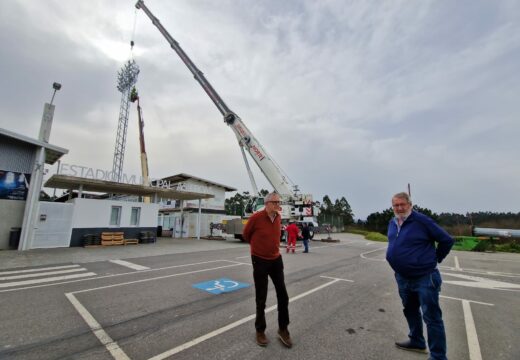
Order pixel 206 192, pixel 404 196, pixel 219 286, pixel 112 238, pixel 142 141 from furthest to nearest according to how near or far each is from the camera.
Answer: pixel 206 192 < pixel 142 141 < pixel 112 238 < pixel 219 286 < pixel 404 196

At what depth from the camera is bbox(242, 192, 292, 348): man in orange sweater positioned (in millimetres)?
3244

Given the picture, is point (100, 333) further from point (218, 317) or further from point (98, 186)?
point (98, 186)

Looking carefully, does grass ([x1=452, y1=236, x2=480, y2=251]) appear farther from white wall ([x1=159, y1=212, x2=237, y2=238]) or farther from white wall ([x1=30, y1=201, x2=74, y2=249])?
white wall ([x1=30, y1=201, x2=74, y2=249])

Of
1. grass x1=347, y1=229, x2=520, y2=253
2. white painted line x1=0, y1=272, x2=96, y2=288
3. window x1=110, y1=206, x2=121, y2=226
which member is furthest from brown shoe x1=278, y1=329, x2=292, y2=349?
grass x1=347, y1=229, x2=520, y2=253

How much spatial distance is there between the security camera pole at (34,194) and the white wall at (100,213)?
6.71ft

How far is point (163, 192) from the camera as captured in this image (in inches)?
798

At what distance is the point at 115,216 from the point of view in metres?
17.7

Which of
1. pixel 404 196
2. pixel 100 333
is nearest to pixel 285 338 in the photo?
pixel 404 196

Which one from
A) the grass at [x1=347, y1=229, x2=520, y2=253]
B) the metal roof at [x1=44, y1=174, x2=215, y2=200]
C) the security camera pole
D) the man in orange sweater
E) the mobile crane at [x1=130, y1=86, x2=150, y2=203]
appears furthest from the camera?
the mobile crane at [x1=130, y1=86, x2=150, y2=203]

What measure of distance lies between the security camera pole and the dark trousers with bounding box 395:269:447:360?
17.7 m

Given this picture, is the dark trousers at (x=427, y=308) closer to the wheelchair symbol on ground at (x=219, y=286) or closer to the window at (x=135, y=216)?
the wheelchair symbol on ground at (x=219, y=286)

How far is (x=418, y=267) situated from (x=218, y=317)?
9.99 feet

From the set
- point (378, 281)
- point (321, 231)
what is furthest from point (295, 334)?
point (321, 231)

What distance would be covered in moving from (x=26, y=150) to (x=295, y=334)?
18215 millimetres
